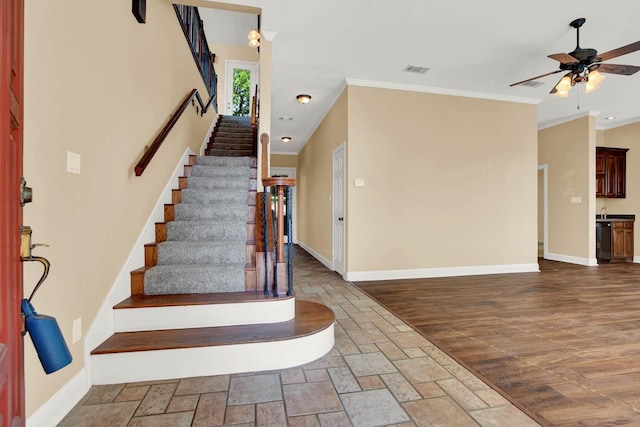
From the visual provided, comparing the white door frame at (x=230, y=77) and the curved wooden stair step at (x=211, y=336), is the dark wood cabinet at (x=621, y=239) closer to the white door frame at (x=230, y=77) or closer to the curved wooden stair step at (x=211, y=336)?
the curved wooden stair step at (x=211, y=336)

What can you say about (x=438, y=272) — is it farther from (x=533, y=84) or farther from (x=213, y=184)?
(x=213, y=184)

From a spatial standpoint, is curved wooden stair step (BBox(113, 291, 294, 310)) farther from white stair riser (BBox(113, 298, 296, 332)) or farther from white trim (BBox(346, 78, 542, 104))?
white trim (BBox(346, 78, 542, 104))

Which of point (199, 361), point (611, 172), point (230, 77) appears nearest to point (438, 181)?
point (199, 361)

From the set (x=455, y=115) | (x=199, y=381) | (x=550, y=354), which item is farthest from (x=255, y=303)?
(x=455, y=115)

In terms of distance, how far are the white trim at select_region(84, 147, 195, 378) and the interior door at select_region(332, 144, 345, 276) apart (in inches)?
102

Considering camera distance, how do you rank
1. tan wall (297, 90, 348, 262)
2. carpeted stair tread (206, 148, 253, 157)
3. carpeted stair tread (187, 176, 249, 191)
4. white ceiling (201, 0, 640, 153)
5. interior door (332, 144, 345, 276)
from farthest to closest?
1. carpeted stair tread (206, 148, 253, 157)
2. tan wall (297, 90, 348, 262)
3. interior door (332, 144, 345, 276)
4. carpeted stair tread (187, 176, 249, 191)
5. white ceiling (201, 0, 640, 153)

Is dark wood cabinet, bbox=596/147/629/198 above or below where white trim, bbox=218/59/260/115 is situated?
below

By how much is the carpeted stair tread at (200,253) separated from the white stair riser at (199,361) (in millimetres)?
929

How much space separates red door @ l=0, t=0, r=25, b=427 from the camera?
2.07 ft

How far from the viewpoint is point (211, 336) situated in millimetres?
1975

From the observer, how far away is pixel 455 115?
16.3 ft

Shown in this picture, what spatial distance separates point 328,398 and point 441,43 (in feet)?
12.9

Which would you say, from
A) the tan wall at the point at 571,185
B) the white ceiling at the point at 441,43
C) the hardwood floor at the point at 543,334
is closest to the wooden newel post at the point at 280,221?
the hardwood floor at the point at 543,334

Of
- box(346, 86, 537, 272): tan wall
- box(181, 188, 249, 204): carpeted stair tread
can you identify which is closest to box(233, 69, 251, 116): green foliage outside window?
box(346, 86, 537, 272): tan wall
